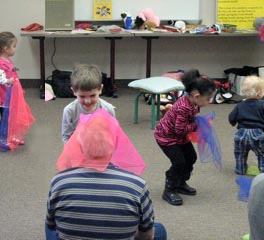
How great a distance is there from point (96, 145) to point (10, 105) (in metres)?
2.69

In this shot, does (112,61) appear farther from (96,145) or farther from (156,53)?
(96,145)

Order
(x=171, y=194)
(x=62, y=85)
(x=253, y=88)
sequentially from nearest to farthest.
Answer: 1. (x=171, y=194)
2. (x=253, y=88)
3. (x=62, y=85)

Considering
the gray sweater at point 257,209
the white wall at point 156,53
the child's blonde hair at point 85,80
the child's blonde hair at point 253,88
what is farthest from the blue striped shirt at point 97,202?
the white wall at point 156,53

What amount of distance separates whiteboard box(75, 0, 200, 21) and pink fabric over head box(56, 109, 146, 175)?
4.96m

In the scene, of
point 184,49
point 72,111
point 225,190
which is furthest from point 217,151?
point 184,49

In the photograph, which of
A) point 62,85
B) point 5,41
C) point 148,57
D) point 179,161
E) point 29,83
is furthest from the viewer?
point 29,83

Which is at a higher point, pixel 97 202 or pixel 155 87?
pixel 97 202

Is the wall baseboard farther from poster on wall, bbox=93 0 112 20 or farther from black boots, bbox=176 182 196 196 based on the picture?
black boots, bbox=176 182 196 196

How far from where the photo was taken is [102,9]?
21.6 ft

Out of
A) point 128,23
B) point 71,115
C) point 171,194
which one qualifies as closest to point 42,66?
point 128,23

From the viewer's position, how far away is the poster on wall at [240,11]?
21.9 ft

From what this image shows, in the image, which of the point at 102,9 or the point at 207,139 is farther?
the point at 102,9

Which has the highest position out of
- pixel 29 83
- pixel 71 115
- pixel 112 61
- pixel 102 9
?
pixel 102 9

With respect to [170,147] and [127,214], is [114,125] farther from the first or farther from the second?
[170,147]
